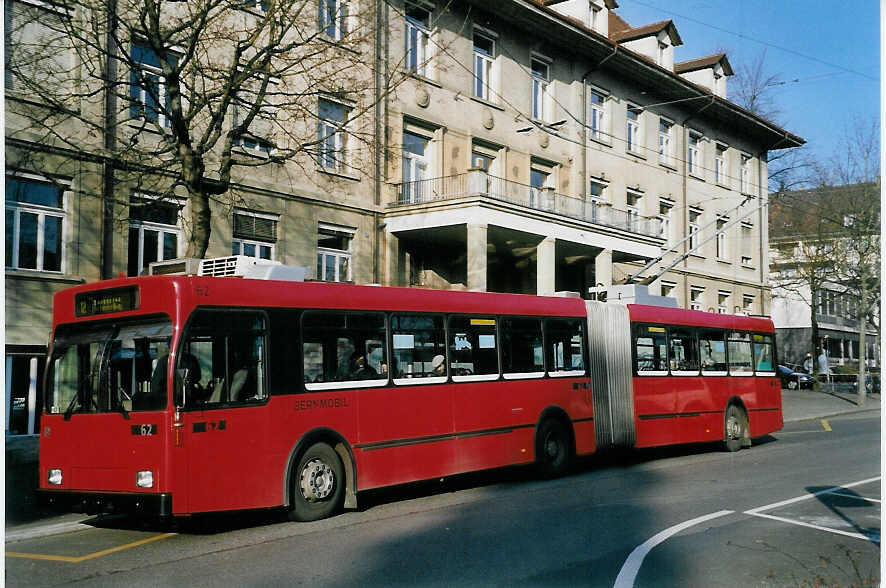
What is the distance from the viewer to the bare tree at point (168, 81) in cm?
1374

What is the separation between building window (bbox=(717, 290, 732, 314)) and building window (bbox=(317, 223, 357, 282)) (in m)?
22.1

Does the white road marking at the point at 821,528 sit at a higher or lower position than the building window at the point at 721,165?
lower

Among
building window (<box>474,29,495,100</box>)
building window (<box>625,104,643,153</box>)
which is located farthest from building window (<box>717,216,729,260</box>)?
building window (<box>474,29,495,100</box>)

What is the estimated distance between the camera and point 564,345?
574 inches

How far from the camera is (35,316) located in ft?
54.2

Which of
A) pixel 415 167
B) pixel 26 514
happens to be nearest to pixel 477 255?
pixel 415 167

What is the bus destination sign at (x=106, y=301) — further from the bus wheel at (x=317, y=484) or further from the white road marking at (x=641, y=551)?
the white road marking at (x=641, y=551)

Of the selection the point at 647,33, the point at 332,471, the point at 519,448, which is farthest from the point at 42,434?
the point at 647,33

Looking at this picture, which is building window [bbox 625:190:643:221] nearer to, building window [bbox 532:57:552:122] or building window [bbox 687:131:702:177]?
building window [bbox 687:131:702:177]

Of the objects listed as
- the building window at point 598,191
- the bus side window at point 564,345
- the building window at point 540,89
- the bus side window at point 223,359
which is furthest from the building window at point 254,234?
the building window at point 598,191

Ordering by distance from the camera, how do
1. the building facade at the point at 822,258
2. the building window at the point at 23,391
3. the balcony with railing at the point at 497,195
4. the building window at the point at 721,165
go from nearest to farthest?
the building window at the point at 23,391 < the balcony with railing at the point at 497,195 < the building facade at the point at 822,258 < the building window at the point at 721,165

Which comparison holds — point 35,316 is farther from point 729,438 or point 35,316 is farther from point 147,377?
point 729,438

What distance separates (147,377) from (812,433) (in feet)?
59.6

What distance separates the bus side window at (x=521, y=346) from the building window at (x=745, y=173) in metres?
31.9
